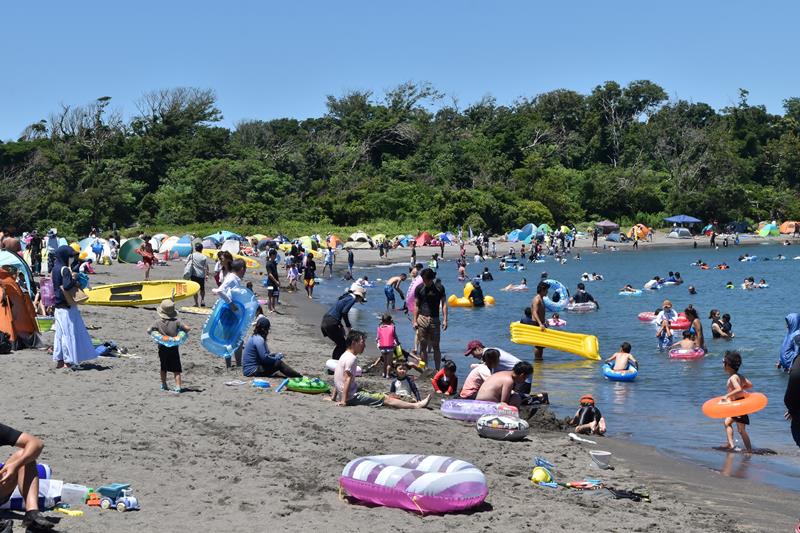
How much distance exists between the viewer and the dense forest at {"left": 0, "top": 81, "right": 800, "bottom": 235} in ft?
207

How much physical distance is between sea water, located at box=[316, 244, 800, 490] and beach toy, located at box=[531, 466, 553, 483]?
237 centimetres

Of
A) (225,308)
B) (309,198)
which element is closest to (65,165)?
(309,198)

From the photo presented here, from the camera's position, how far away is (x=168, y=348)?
10.4 m

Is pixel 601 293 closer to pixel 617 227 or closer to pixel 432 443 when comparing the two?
pixel 432 443

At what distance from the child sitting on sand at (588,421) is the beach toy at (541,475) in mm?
2882

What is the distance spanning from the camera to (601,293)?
120ft

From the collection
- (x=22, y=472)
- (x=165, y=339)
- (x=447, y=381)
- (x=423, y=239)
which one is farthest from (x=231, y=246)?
(x=22, y=472)

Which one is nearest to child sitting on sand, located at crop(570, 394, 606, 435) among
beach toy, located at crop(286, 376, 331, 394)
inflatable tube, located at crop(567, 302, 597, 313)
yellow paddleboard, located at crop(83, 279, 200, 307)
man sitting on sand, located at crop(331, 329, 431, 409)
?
man sitting on sand, located at crop(331, 329, 431, 409)

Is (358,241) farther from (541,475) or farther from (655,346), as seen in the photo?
(541,475)

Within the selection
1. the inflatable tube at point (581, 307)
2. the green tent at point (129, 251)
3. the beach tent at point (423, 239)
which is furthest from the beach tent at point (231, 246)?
the inflatable tube at point (581, 307)

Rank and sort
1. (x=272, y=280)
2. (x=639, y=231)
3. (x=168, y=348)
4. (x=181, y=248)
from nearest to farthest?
(x=168, y=348)
(x=272, y=280)
(x=181, y=248)
(x=639, y=231)

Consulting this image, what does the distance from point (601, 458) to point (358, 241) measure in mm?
49302

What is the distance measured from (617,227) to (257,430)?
62494mm

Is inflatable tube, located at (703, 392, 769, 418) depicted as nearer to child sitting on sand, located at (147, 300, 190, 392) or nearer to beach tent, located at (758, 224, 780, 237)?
child sitting on sand, located at (147, 300, 190, 392)
